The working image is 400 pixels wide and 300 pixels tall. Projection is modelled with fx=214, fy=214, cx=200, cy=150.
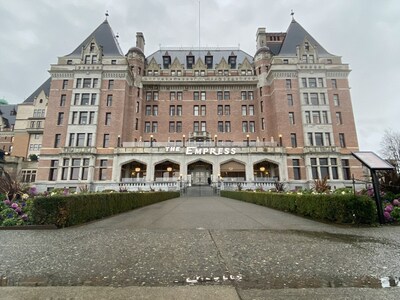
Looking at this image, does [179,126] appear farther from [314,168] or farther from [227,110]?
[314,168]

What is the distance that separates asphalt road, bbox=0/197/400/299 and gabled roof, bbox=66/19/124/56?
43407 mm

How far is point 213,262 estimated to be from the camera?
118 inches

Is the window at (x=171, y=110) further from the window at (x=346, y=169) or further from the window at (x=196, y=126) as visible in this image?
the window at (x=346, y=169)

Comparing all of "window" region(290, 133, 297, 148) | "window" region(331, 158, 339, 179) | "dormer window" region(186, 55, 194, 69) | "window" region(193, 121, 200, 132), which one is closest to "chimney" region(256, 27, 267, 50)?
"dormer window" region(186, 55, 194, 69)

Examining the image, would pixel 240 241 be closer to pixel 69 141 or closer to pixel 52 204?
pixel 52 204

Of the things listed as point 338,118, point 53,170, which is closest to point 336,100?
point 338,118

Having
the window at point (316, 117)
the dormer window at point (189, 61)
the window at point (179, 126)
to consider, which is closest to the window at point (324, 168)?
the window at point (316, 117)

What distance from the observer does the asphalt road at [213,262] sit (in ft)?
7.69

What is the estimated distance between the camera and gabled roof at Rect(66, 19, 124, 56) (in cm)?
4062

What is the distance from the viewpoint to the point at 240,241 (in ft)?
13.9

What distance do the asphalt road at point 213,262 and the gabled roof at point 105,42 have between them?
43.4 metres

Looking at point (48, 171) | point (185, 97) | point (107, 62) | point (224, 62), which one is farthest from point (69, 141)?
point (224, 62)

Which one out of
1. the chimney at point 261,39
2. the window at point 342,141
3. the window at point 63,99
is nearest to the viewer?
the window at point 342,141

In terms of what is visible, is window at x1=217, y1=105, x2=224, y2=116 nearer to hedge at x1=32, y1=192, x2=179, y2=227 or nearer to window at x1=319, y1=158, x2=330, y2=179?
window at x1=319, y1=158, x2=330, y2=179
